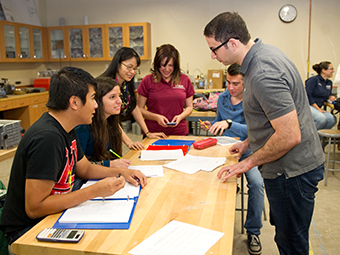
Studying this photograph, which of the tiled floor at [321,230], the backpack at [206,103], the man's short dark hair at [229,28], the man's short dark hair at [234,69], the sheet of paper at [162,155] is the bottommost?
the tiled floor at [321,230]

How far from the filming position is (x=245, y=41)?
140 centimetres

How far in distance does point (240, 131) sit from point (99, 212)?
1444 mm

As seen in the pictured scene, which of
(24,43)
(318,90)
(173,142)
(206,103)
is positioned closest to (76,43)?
(24,43)

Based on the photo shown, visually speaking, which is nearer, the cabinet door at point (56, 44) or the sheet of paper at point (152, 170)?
the sheet of paper at point (152, 170)

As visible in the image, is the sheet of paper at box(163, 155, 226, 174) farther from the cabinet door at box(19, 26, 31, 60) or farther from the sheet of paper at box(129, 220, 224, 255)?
the cabinet door at box(19, 26, 31, 60)

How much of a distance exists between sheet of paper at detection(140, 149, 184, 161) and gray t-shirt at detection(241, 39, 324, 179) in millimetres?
640

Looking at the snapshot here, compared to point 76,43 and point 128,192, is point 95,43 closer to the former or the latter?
point 76,43

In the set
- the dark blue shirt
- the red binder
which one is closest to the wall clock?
the dark blue shirt

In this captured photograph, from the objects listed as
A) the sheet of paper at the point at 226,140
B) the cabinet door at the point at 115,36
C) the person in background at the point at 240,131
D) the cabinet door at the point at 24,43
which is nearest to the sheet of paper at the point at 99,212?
the person in background at the point at 240,131

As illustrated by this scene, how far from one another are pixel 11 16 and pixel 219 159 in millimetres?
4902

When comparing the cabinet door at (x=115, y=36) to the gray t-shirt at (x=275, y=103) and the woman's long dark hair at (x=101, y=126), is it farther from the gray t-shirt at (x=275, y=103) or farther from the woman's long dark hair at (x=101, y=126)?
the gray t-shirt at (x=275, y=103)

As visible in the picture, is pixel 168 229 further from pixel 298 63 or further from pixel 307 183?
pixel 298 63

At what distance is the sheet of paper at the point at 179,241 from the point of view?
100 centimetres

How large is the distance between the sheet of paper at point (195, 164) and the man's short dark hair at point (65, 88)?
0.70m
